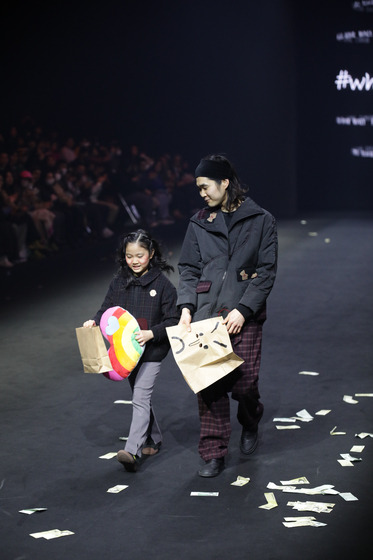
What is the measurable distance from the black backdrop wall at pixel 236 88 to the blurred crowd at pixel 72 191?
1150mm

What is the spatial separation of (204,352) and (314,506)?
813 mm

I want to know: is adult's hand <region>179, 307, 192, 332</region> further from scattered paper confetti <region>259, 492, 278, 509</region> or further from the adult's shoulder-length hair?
scattered paper confetti <region>259, 492, 278, 509</region>

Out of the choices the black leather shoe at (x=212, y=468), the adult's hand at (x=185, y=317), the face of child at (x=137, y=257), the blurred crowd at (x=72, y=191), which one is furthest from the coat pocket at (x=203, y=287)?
the blurred crowd at (x=72, y=191)

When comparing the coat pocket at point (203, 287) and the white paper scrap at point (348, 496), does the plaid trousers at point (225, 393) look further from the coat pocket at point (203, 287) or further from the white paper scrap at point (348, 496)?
the white paper scrap at point (348, 496)

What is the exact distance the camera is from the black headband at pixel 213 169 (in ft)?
13.6

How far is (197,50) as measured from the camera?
61.7 ft

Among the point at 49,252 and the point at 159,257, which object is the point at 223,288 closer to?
the point at 159,257

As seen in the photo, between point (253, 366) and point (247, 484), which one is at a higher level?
point (253, 366)

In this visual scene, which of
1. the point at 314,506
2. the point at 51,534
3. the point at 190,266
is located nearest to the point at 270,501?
the point at 314,506

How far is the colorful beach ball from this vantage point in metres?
4.20

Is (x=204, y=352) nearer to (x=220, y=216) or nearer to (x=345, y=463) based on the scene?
(x=220, y=216)

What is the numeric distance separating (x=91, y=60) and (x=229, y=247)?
13.5 metres

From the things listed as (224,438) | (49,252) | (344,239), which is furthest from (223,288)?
(344,239)

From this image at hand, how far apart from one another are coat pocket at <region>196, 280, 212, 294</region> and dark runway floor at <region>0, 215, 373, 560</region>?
0.86 m
